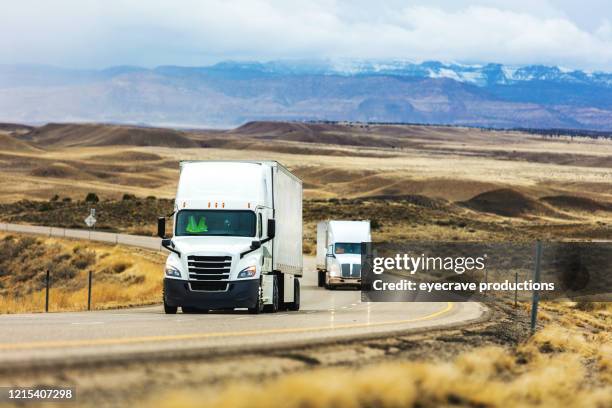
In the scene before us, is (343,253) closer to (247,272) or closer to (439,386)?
(247,272)

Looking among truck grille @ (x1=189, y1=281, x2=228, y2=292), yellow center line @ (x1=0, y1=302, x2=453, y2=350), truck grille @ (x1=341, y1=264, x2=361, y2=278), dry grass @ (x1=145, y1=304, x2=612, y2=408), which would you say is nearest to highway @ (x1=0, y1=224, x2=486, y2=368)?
yellow center line @ (x1=0, y1=302, x2=453, y2=350)

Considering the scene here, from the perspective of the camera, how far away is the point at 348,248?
39.7 m

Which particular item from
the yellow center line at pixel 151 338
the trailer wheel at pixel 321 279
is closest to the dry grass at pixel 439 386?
the yellow center line at pixel 151 338

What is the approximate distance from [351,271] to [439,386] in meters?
30.0

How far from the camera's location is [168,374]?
934 cm

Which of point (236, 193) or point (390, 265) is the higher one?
point (236, 193)

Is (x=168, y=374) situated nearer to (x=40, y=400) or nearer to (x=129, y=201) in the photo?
(x=40, y=400)

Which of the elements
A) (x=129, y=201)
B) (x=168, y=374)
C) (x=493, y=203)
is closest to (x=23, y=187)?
(x=129, y=201)

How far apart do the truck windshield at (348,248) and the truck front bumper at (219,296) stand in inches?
721

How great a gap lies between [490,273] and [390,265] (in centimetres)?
861

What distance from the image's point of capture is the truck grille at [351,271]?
1543 inches

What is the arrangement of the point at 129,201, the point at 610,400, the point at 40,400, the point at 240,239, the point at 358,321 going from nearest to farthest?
the point at 40,400 < the point at 610,400 < the point at 358,321 < the point at 240,239 < the point at 129,201

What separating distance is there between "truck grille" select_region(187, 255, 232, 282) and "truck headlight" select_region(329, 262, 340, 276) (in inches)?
711

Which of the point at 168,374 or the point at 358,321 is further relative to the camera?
the point at 358,321
